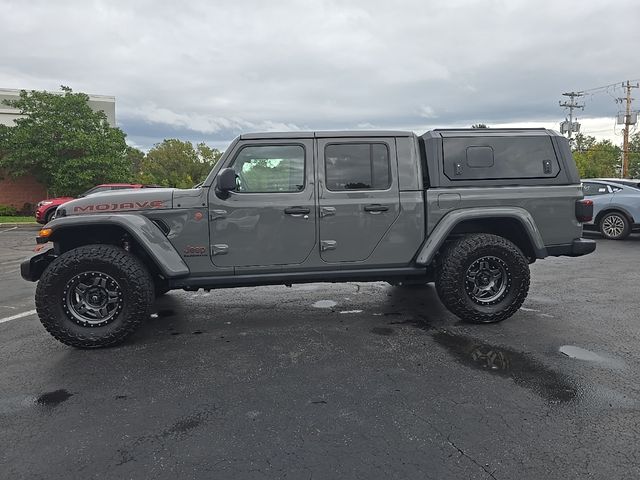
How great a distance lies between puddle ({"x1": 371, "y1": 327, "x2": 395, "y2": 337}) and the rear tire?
921 cm

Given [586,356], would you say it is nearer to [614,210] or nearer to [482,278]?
[482,278]

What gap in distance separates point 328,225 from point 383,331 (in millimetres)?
1201

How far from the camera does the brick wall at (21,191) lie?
2342cm

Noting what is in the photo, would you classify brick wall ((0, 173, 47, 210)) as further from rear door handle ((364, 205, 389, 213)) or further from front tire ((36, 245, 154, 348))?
rear door handle ((364, 205, 389, 213))

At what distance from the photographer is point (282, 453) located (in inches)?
95.0

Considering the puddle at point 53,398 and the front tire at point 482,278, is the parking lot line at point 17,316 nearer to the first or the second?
the puddle at point 53,398

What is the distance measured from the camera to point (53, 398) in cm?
310

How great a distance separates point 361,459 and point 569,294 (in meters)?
4.69

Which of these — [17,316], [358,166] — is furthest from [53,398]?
[358,166]

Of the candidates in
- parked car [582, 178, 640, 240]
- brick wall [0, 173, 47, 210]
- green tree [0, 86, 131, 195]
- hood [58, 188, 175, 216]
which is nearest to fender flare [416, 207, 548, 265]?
hood [58, 188, 175, 216]

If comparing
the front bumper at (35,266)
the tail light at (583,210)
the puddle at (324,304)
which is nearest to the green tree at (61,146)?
the front bumper at (35,266)

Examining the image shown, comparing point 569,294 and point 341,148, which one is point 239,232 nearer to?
point 341,148

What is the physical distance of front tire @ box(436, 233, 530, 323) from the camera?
14.6 feet

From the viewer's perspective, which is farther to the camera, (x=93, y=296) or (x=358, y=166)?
(x=358, y=166)
